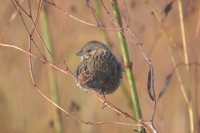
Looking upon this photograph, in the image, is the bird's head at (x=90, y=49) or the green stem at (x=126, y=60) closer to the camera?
the green stem at (x=126, y=60)

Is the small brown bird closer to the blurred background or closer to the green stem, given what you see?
the green stem

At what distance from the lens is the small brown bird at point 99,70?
323 centimetres

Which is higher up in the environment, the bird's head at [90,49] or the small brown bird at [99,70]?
the bird's head at [90,49]

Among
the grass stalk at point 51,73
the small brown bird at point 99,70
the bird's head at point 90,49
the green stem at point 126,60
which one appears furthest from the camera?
the grass stalk at point 51,73

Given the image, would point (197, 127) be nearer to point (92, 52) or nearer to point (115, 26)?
point (92, 52)

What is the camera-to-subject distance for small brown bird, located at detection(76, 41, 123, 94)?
10.6 feet

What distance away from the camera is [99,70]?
3.25 metres

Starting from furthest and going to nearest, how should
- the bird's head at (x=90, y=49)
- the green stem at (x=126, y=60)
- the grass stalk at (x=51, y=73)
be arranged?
the grass stalk at (x=51, y=73)
the bird's head at (x=90, y=49)
the green stem at (x=126, y=60)

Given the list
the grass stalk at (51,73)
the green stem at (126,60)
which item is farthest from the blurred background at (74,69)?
the green stem at (126,60)

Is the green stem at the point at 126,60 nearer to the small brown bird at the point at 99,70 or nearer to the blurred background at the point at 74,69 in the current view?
the small brown bird at the point at 99,70

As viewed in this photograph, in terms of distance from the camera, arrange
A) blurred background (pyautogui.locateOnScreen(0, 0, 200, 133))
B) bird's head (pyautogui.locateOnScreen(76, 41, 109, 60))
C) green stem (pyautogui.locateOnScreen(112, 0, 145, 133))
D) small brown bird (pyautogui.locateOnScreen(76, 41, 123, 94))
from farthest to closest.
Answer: blurred background (pyautogui.locateOnScreen(0, 0, 200, 133)), bird's head (pyautogui.locateOnScreen(76, 41, 109, 60)), small brown bird (pyautogui.locateOnScreen(76, 41, 123, 94)), green stem (pyautogui.locateOnScreen(112, 0, 145, 133))

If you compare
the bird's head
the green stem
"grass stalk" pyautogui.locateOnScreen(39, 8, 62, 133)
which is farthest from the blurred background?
the green stem

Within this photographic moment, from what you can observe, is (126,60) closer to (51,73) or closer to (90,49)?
(90,49)

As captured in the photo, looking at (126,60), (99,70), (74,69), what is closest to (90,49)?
(99,70)
